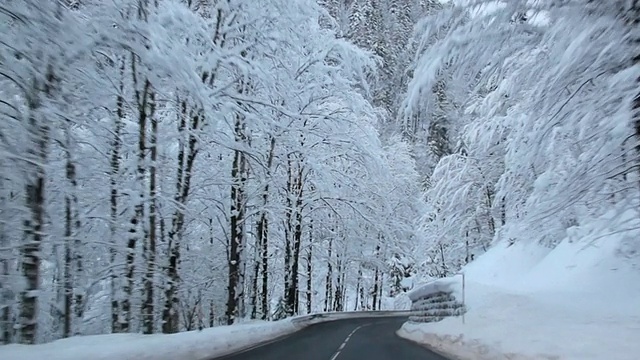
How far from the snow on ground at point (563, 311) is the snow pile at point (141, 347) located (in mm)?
5758

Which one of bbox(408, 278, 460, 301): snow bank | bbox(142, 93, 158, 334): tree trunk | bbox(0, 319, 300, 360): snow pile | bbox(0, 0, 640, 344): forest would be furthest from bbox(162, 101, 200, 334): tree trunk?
bbox(408, 278, 460, 301): snow bank

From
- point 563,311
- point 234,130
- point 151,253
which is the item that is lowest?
point 563,311

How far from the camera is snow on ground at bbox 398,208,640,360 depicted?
8.70 meters

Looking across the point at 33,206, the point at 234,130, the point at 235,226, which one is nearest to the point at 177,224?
the point at 234,130

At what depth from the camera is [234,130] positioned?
598 inches

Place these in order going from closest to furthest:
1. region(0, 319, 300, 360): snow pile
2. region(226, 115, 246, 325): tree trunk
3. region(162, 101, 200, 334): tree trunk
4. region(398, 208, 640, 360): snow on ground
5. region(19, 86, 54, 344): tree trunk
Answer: region(19, 86, 54, 344): tree trunk → region(0, 319, 300, 360): snow pile → region(398, 208, 640, 360): snow on ground → region(162, 101, 200, 334): tree trunk → region(226, 115, 246, 325): tree trunk

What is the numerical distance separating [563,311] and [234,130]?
918 centimetres

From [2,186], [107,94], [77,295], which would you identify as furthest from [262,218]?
[2,186]

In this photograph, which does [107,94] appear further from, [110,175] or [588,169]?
[588,169]

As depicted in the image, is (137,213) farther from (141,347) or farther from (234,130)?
(141,347)

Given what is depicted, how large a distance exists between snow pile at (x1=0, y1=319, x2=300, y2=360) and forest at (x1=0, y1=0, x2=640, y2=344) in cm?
110

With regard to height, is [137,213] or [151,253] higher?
[137,213]

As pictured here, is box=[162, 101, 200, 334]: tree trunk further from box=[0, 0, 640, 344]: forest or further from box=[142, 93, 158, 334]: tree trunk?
box=[142, 93, 158, 334]: tree trunk

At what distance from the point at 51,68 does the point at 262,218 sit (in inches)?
639
